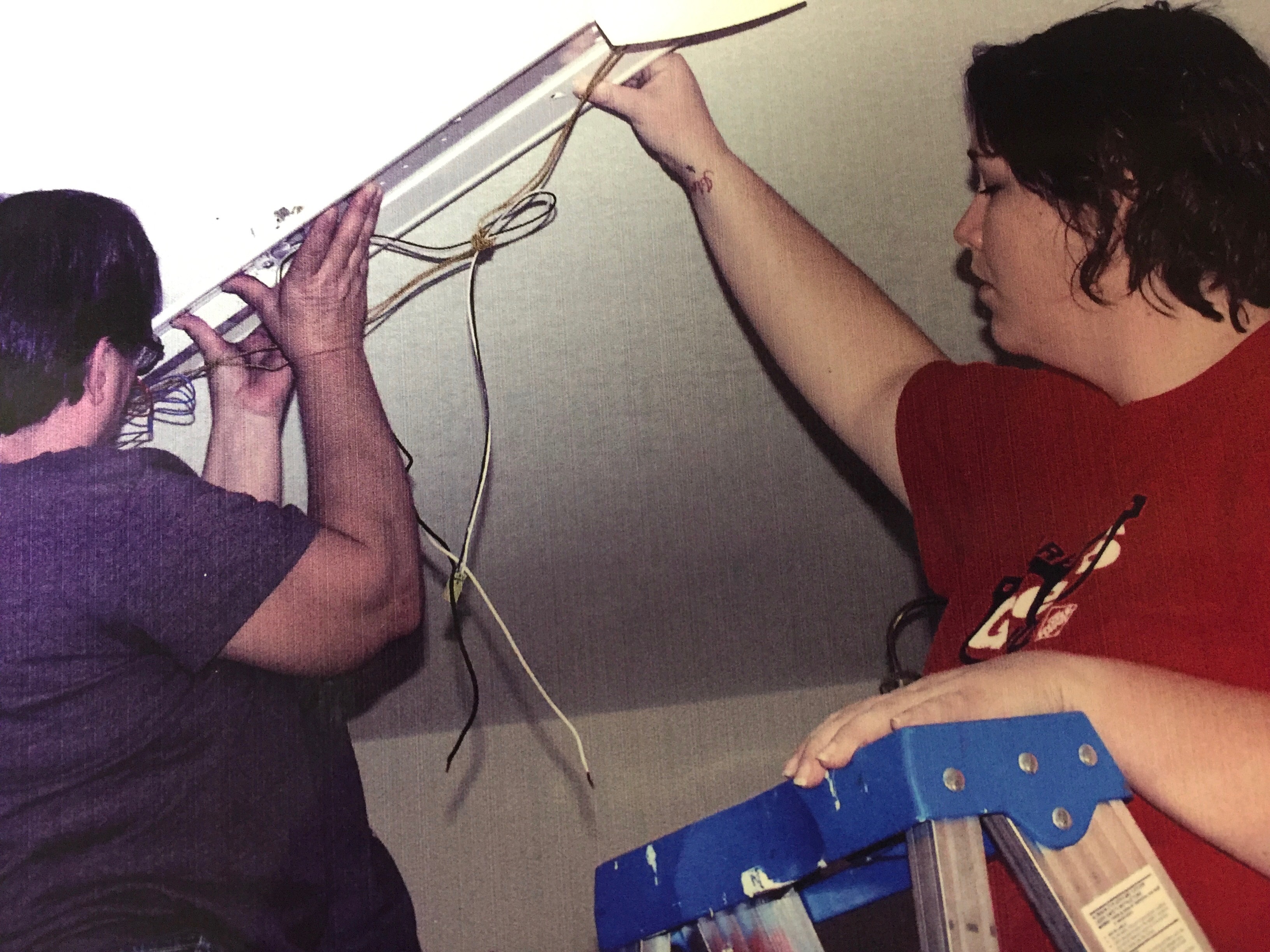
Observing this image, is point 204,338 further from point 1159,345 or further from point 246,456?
point 1159,345

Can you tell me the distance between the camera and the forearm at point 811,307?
2.95 ft

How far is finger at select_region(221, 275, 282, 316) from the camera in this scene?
86 cm

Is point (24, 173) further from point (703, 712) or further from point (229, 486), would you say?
point (703, 712)

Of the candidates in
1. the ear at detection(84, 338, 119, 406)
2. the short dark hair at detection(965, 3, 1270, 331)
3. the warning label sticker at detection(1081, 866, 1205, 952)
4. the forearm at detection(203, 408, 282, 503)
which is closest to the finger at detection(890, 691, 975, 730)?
the warning label sticker at detection(1081, 866, 1205, 952)

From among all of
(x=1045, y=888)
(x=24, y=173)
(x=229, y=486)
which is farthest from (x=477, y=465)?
(x=1045, y=888)

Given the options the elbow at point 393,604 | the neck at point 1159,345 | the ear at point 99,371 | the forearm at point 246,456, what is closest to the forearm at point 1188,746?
the neck at point 1159,345

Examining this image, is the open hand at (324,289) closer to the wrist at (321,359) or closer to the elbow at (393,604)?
the wrist at (321,359)

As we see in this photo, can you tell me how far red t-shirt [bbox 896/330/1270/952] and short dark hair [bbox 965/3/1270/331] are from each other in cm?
8

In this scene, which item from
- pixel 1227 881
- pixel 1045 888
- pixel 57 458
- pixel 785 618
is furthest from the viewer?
pixel 785 618

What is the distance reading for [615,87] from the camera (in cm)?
88

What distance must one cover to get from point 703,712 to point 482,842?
0.21 metres

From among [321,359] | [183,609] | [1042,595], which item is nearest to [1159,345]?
[1042,595]

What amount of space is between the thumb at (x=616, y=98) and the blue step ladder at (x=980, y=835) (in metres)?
0.56

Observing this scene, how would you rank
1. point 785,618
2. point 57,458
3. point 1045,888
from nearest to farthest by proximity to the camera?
point 1045,888 → point 57,458 → point 785,618
